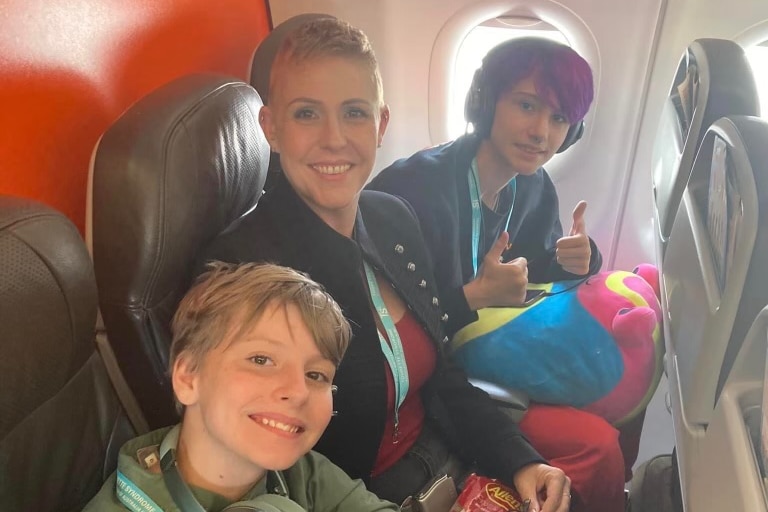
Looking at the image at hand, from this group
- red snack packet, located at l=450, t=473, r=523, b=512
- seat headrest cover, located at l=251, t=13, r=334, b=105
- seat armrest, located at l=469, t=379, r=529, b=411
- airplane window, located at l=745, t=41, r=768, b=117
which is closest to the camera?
red snack packet, located at l=450, t=473, r=523, b=512

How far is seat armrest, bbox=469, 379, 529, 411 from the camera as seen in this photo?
5.39ft

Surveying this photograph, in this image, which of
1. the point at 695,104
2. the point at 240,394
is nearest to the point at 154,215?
the point at 240,394

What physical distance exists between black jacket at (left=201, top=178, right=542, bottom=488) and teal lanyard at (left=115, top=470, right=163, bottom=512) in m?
0.40

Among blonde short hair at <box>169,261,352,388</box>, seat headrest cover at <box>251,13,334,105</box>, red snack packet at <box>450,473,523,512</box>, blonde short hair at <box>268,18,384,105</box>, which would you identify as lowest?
red snack packet at <box>450,473,523,512</box>

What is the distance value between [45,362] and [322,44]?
0.71 meters

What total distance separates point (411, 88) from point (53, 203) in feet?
4.88

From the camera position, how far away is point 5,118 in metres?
1.12

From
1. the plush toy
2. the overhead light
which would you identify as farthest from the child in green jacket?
the overhead light

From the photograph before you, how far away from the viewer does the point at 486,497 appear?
1.42 m

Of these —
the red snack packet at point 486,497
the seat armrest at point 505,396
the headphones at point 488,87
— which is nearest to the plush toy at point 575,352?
the seat armrest at point 505,396

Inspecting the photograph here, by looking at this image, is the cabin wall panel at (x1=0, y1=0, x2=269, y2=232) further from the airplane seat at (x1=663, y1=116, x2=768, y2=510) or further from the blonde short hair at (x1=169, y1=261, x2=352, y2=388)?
the airplane seat at (x1=663, y1=116, x2=768, y2=510)

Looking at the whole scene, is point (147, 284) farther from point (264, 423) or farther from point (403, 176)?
point (403, 176)

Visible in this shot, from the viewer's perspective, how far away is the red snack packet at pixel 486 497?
1398mm

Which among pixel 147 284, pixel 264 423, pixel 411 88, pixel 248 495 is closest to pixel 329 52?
pixel 147 284
